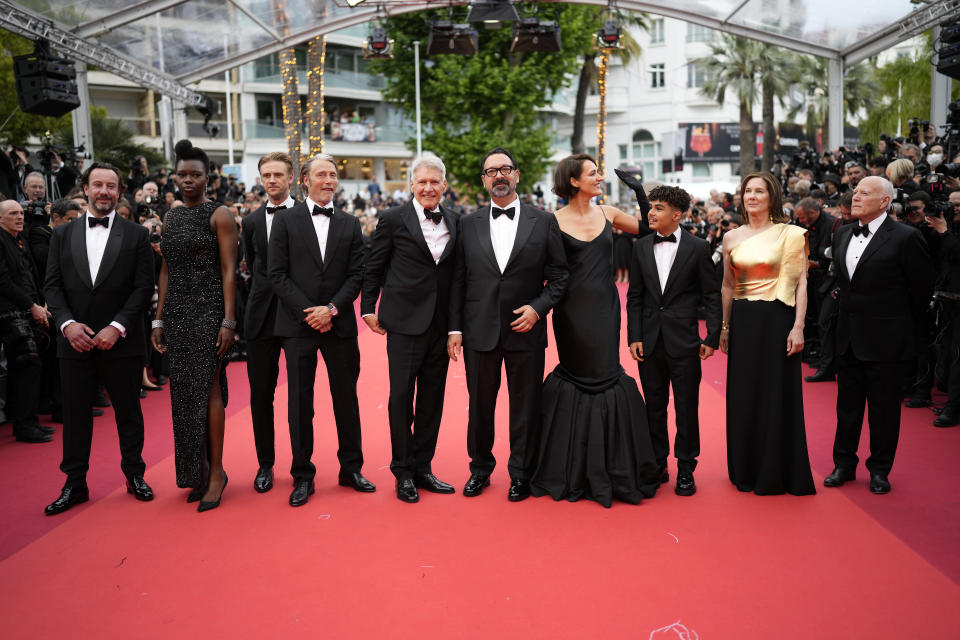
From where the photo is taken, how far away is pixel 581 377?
14.9 ft

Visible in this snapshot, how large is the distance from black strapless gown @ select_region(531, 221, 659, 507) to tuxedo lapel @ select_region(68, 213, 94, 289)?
277cm

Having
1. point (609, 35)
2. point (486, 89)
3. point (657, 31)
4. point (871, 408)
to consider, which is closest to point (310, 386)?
point (871, 408)

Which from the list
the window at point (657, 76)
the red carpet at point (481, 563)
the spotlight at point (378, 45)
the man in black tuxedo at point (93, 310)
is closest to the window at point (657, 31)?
the window at point (657, 76)

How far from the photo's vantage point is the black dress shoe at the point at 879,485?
4.51 metres

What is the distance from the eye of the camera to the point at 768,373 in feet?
14.9

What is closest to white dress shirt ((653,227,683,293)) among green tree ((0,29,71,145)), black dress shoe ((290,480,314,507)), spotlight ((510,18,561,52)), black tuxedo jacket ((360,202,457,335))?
black tuxedo jacket ((360,202,457,335))

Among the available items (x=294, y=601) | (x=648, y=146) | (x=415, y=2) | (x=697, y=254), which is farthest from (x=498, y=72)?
(x=648, y=146)

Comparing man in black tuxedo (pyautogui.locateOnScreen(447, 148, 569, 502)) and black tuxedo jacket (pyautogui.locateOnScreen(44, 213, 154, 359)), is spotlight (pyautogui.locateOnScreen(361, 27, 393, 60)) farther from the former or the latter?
man in black tuxedo (pyautogui.locateOnScreen(447, 148, 569, 502))

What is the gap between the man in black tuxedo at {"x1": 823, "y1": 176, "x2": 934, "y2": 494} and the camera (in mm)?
4516

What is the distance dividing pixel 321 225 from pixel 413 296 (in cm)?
72

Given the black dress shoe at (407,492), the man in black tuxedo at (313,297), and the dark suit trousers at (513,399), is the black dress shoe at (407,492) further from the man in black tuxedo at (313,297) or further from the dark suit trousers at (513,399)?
the dark suit trousers at (513,399)

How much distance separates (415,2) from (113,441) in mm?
11555

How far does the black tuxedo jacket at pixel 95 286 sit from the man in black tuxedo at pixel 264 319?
67 centimetres

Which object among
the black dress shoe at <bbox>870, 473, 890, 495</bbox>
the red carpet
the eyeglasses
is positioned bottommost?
the red carpet
